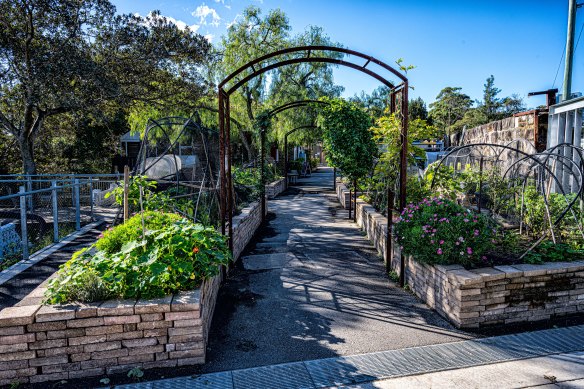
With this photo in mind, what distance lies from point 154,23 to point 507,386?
38.2 ft

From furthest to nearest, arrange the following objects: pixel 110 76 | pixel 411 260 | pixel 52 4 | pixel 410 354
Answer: pixel 110 76 < pixel 52 4 < pixel 411 260 < pixel 410 354

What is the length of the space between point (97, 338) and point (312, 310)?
2056mm

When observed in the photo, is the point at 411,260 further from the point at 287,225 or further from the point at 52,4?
the point at 52,4

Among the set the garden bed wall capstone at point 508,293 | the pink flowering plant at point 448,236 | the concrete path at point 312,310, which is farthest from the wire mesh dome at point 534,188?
the concrete path at point 312,310

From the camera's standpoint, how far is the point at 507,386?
268cm

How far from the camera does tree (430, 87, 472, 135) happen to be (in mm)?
40125

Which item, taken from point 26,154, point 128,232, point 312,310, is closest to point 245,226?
point 312,310

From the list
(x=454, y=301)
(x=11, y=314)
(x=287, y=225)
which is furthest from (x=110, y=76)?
(x=454, y=301)

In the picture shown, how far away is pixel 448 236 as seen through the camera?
12.7 feet

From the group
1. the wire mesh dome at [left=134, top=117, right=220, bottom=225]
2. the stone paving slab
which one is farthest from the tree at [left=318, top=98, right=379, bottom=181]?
the stone paving slab

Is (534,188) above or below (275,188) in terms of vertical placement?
above

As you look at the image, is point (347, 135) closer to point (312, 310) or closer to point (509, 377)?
point (312, 310)

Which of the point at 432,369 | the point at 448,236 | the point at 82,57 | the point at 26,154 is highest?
the point at 82,57

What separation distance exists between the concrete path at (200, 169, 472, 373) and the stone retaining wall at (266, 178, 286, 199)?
258 inches
